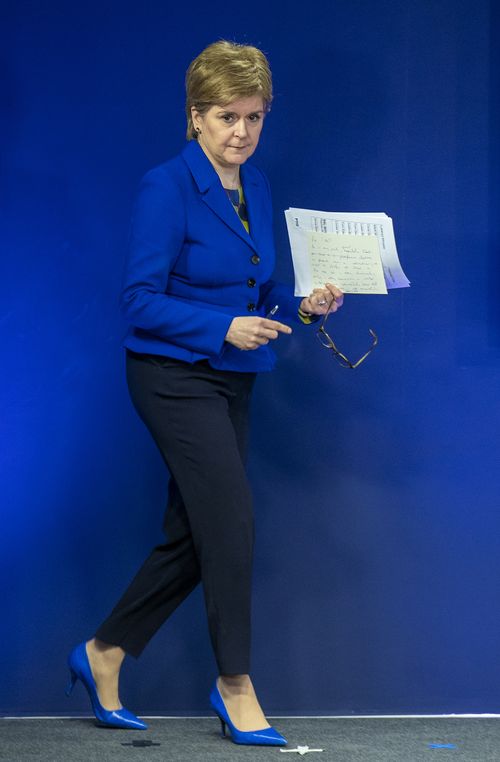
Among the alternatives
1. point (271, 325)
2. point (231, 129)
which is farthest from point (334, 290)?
point (231, 129)

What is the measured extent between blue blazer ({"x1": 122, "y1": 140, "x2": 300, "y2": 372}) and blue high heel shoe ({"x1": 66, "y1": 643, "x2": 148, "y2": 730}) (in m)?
0.75

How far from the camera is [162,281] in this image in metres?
2.85

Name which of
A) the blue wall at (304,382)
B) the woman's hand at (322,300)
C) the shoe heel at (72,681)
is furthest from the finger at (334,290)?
the shoe heel at (72,681)

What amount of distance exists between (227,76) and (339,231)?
0.43m

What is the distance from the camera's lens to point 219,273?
2902 millimetres

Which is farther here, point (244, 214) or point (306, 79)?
point (306, 79)

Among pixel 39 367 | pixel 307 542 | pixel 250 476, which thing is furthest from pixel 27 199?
pixel 307 542

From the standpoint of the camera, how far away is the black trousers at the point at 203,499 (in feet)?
9.39

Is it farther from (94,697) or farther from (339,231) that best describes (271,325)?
(94,697)

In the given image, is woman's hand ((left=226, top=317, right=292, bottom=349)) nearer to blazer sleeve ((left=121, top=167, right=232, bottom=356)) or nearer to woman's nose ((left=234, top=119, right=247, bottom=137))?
blazer sleeve ((left=121, top=167, right=232, bottom=356))

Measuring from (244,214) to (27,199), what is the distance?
0.62 meters

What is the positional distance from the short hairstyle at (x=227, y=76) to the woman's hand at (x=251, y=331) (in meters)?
0.51

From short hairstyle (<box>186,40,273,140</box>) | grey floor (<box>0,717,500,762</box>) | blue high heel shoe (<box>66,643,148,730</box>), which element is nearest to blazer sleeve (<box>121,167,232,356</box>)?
short hairstyle (<box>186,40,273,140</box>)

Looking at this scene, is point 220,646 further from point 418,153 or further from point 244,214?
point 418,153
